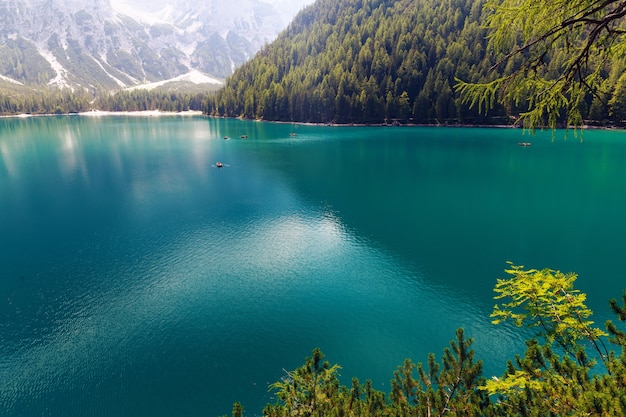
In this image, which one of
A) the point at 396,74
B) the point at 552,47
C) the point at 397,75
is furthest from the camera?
the point at 396,74

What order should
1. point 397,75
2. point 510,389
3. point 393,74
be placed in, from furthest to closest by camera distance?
point 393,74
point 397,75
point 510,389

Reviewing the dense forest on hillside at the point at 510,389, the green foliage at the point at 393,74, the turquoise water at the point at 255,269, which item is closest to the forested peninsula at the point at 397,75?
the green foliage at the point at 393,74

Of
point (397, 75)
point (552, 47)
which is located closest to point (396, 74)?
point (397, 75)

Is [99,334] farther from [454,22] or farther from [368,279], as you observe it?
[454,22]

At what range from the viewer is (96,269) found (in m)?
29.3

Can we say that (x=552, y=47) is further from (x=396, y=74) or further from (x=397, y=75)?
Answer: (x=396, y=74)

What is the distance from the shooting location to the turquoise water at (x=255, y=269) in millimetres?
18453

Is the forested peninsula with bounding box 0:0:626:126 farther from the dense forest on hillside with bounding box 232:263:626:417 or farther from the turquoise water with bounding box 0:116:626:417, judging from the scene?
the dense forest on hillside with bounding box 232:263:626:417

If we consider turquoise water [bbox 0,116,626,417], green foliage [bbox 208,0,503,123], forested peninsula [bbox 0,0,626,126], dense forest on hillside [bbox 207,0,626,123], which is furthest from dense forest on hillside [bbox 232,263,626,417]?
green foliage [bbox 208,0,503,123]

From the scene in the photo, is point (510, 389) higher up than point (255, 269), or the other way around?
point (510, 389)

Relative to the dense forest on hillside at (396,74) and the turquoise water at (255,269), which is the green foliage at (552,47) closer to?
the turquoise water at (255,269)

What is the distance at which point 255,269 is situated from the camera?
1169 inches

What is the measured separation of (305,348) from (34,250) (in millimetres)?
30478

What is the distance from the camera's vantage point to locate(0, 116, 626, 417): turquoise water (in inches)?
727
